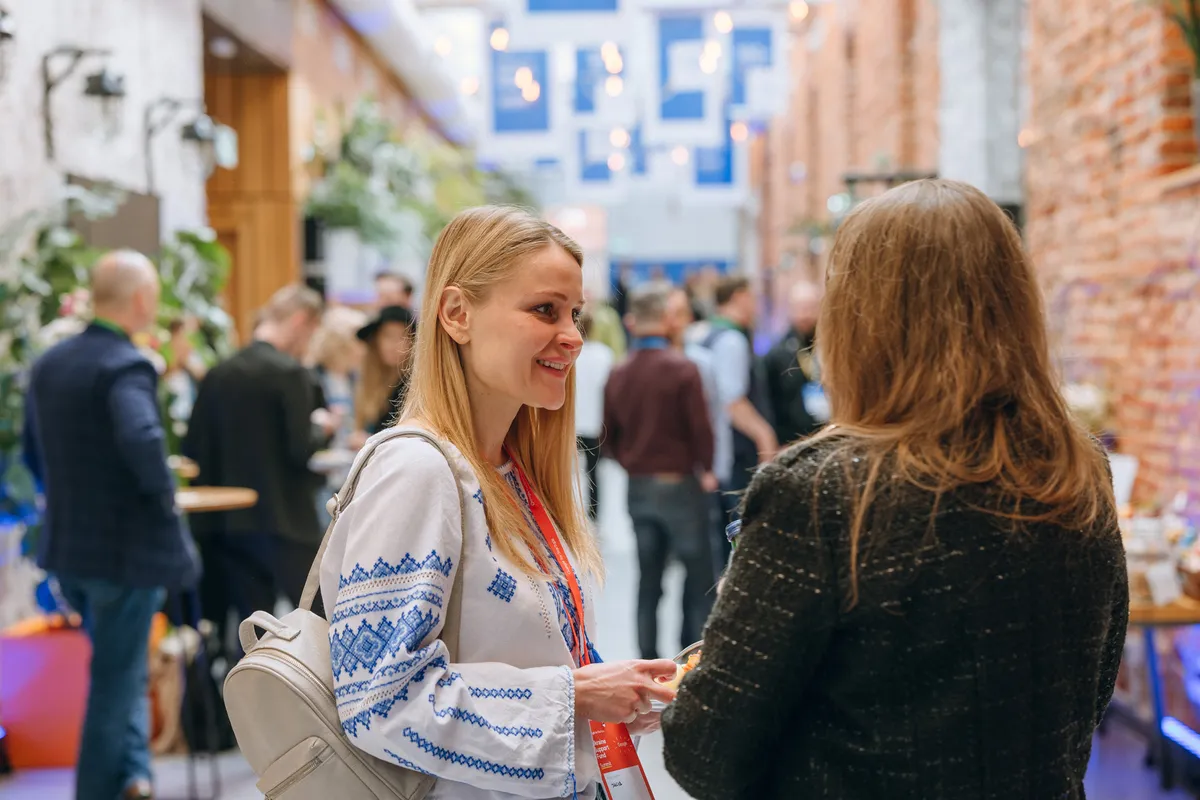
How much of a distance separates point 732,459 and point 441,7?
7.55 m

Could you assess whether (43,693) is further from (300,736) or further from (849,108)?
(849,108)

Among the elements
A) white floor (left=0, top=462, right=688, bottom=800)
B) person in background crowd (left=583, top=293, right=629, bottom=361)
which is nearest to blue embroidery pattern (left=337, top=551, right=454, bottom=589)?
white floor (left=0, top=462, right=688, bottom=800)

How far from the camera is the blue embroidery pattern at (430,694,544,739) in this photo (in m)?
1.40

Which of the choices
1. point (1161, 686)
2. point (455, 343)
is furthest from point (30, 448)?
point (1161, 686)

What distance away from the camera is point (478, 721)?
1.42 meters

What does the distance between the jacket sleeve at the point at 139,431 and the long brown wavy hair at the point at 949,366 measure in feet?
9.38

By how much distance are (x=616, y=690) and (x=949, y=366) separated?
563 mm

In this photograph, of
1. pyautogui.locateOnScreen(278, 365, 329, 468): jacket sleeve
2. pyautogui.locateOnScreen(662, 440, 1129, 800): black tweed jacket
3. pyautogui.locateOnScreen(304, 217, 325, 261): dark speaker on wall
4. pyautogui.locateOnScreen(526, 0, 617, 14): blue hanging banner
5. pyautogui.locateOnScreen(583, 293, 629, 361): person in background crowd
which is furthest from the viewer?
pyautogui.locateOnScreen(583, 293, 629, 361): person in background crowd

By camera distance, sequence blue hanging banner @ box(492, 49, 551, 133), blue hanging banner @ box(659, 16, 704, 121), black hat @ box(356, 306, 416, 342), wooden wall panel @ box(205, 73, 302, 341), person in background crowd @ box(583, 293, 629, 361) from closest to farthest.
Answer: black hat @ box(356, 306, 416, 342)
wooden wall panel @ box(205, 73, 302, 341)
blue hanging banner @ box(659, 16, 704, 121)
blue hanging banner @ box(492, 49, 551, 133)
person in background crowd @ box(583, 293, 629, 361)

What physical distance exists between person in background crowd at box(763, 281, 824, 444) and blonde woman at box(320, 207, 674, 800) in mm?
4943

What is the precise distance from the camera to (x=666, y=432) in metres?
5.59

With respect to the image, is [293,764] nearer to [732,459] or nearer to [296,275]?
[732,459]

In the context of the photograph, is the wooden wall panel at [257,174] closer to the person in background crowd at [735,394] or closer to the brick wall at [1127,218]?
the person in background crowd at [735,394]

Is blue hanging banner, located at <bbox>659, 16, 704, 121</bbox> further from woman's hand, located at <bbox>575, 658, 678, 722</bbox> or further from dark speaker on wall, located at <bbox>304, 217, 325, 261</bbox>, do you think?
woman's hand, located at <bbox>575, 658, 678, 722</bbox>
